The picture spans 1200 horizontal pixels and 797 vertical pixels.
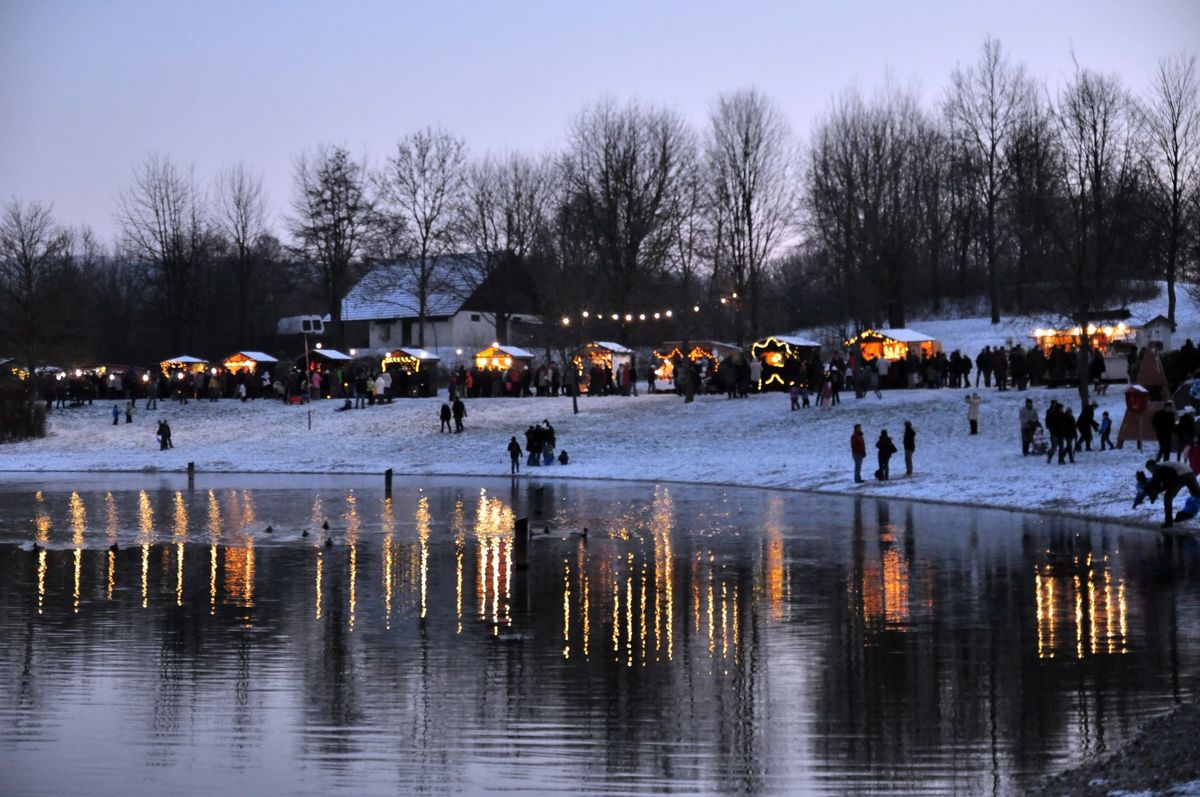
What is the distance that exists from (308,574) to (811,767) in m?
13.2

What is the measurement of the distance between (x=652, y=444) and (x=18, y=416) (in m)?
29.6

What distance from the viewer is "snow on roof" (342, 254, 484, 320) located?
311 feet

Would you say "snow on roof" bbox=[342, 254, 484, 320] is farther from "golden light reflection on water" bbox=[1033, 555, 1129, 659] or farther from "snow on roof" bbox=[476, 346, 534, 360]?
"golden light reflection on water" bbox=[1033, 555, 1129, 659]

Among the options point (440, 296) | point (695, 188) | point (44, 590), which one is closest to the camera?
point (44, 590)

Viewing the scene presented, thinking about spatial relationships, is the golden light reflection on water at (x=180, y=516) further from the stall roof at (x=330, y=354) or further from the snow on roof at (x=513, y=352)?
the stall roof at (x=330, y=354)

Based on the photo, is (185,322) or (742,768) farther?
(185,322)

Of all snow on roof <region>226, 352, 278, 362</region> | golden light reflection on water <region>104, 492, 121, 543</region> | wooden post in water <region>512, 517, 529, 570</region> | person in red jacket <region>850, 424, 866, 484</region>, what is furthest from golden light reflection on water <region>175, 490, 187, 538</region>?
snow on roof <region>226, 352, 278, 362</region>

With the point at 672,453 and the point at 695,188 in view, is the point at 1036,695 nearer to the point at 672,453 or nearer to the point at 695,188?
the point at 672,453

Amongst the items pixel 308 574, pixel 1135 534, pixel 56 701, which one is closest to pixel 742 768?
pixel 56 701

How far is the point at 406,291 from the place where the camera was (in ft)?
301

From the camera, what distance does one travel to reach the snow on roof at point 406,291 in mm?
94875

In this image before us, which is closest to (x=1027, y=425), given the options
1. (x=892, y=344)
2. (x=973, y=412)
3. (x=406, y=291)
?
(x=973, y=412)

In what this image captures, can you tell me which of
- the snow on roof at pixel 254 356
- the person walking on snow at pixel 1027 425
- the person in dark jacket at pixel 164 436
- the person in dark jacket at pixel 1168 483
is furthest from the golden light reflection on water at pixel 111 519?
the snow on roof at pixel 254 356

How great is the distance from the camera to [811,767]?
10.7 m
